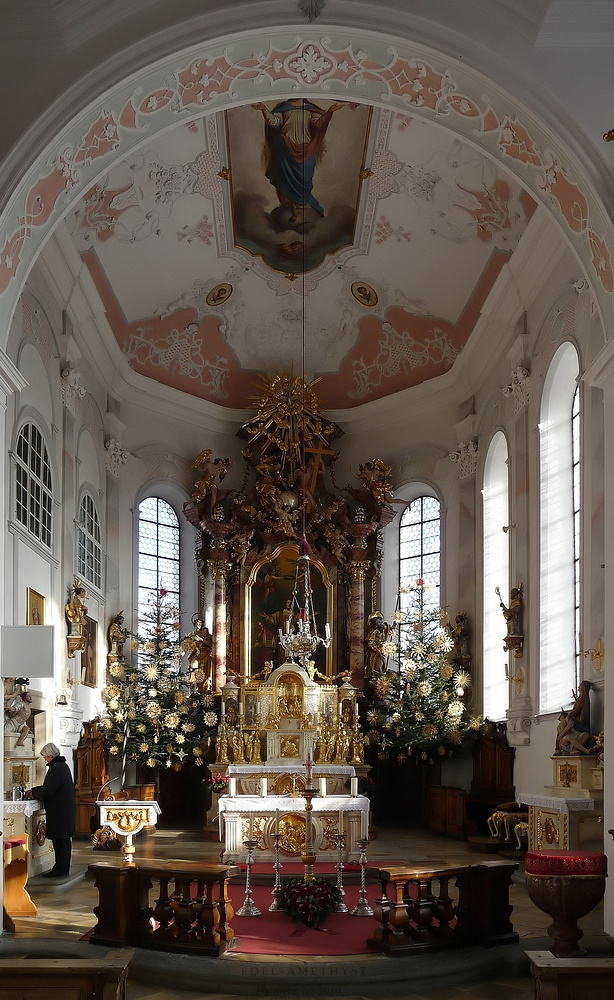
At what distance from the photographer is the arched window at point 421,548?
18469 millimetres

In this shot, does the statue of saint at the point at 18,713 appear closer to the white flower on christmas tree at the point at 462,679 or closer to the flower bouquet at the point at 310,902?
the flower bouquet at the point at 310,902

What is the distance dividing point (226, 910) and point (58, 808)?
A: 11.5 ft

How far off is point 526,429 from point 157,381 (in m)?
6.96

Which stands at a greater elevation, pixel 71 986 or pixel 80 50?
pixel 80 50

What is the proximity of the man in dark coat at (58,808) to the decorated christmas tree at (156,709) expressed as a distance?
158 inches

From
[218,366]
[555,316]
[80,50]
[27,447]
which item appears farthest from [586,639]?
[218,366]

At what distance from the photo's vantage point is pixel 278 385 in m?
18.7

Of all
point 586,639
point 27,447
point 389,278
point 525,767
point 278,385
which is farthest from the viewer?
point 278,385

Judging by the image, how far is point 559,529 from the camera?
13656mm

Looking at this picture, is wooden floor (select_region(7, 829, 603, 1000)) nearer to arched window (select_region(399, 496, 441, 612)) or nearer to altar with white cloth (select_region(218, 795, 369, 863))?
altar with white cloth (select_region(218, 795, 369, 863))

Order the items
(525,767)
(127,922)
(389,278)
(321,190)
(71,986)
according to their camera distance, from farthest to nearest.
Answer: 1. (389,278)
2. (321,190)
3. (525,767)
4. (127,922)
5. (71,986)

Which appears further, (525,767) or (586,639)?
(525,767)

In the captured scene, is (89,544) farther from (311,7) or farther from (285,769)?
(311,7)

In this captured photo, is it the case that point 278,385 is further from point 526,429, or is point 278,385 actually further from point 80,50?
point 80,50
